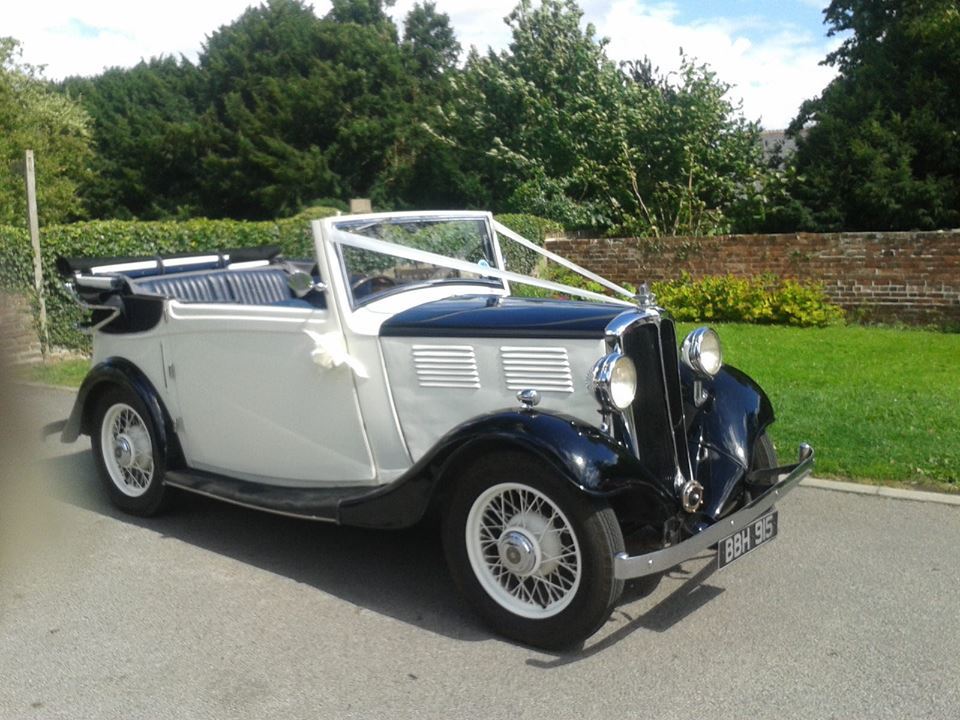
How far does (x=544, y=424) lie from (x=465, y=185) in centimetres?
2149

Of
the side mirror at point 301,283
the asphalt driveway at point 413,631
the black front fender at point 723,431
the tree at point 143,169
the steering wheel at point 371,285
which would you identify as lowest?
the asphalt driveway at point 413,631

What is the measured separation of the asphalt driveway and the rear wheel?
0.28m

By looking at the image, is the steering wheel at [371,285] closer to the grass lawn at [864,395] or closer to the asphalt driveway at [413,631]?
the asphalt driveway at [413,631]

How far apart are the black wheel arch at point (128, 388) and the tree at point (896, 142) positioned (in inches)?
452

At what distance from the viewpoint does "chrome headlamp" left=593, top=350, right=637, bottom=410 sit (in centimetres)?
422

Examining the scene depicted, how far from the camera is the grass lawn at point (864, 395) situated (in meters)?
6.48

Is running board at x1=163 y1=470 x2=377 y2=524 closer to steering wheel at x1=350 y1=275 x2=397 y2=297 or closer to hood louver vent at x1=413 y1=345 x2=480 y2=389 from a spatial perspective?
hood louver vent at x1=413 y1=345 x2=480 y2=389

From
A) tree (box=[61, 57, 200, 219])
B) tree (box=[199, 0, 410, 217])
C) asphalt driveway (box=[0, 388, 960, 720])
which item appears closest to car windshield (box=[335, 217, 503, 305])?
asphalt driveway (box=[0, 388, 960, 720])

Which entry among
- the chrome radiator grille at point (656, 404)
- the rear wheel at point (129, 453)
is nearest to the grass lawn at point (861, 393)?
the rear wheel at point (129, 453)

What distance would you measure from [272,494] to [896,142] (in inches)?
485

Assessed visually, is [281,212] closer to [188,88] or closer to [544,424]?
[188,88]

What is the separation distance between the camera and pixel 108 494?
6.23 metres

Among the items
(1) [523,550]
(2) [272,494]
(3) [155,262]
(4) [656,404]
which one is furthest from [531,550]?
(3) [155,262]

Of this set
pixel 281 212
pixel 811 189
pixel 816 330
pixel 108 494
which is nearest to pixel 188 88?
pixel 281 212
